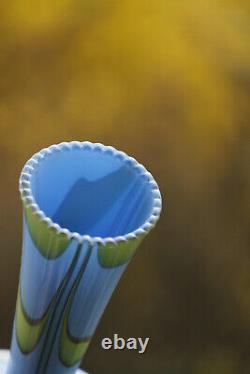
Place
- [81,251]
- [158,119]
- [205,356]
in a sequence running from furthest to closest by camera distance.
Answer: [158,119] < [205,356] < [81,251]

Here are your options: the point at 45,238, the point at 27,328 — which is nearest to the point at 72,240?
the point at 45,238

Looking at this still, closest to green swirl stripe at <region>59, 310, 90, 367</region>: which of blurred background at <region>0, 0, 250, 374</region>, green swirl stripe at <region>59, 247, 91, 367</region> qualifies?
green swirl stripe at <region>59, 247, 91, 367</region>

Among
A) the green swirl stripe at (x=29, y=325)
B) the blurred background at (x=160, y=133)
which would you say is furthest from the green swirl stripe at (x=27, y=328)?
the blurred background at (x=160, y=133)

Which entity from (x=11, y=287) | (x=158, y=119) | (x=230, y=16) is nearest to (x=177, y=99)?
(x=158, y=119)

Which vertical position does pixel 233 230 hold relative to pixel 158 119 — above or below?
below

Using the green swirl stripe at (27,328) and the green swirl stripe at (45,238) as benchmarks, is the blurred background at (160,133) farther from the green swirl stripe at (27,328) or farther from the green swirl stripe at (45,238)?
the green swirl stripe at (45,238)

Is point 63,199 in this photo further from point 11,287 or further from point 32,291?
point 11,287

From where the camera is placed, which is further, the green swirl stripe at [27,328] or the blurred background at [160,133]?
the blurred background at [160,133]
